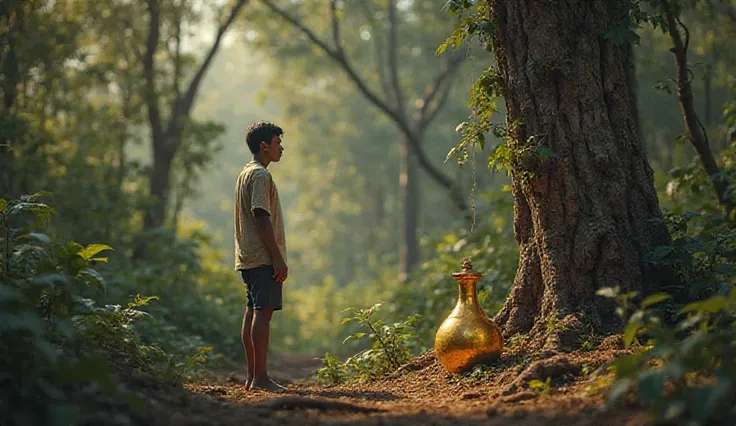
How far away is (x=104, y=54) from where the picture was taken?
Answer: 721 inches

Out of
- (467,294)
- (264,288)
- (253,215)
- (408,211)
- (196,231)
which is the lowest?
(467,294)

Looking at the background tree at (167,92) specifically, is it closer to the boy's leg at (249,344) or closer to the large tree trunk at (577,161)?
the boy's leg at (249,344)

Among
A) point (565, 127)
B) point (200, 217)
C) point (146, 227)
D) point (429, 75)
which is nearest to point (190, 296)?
point (146, 227)

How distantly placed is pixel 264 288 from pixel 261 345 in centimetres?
45

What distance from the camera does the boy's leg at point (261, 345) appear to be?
638 centimetres

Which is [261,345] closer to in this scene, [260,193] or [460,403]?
[260,193]

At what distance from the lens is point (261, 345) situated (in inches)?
252

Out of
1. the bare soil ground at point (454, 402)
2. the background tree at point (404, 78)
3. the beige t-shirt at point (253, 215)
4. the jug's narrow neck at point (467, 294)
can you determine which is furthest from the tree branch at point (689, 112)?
the background tree at point (404, 78)

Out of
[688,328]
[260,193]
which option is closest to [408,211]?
[260,193]

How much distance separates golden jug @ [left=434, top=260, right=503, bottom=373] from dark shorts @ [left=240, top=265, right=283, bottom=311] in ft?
4.27

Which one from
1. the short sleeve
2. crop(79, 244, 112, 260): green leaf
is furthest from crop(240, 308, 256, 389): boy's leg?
crop(79, 244, 112, 260): green leaf

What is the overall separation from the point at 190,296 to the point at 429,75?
1010 inches

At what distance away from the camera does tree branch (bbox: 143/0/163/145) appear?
16.1 m

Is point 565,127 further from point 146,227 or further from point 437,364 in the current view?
point 146,227
